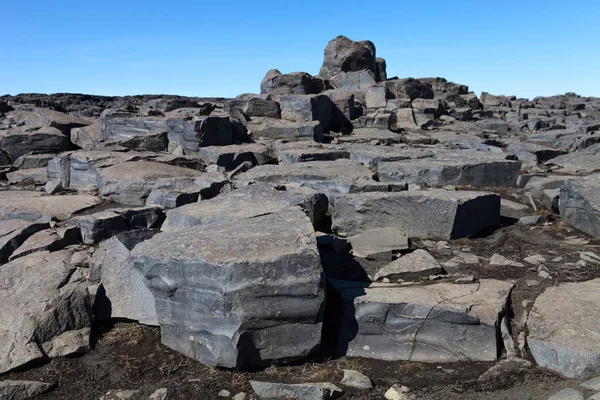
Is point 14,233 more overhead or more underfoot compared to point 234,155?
more underfoot

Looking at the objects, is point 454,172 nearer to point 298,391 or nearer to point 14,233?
point 298,391

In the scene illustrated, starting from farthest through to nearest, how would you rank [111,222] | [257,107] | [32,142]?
[257,107], [32,142], [111,222]

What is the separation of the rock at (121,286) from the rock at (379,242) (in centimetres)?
168

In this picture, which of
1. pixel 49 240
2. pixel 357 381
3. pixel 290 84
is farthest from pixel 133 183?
pixel 290 84

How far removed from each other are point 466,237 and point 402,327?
1.95 meters

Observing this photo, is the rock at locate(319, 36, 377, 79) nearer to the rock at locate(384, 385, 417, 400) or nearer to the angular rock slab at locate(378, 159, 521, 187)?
the angular rock slab at locate(378, 159, 521, 187)

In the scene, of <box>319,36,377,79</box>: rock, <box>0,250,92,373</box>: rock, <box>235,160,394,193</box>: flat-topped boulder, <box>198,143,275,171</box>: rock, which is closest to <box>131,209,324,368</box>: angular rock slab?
<box>0,250,92,373</box>: rock

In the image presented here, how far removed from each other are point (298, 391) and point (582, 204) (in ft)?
11.7

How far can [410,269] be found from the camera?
3578 millimetres

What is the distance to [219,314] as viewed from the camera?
2.61 m

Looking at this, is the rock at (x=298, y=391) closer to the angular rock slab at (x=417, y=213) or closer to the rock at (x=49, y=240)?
the angular rock slab at (x=417, y=213)

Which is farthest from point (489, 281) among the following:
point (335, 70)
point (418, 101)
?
point (335, 70)

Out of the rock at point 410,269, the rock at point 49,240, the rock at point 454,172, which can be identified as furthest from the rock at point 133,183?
the rock at point 410,269

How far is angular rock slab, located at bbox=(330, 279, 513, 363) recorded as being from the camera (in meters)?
2.78
